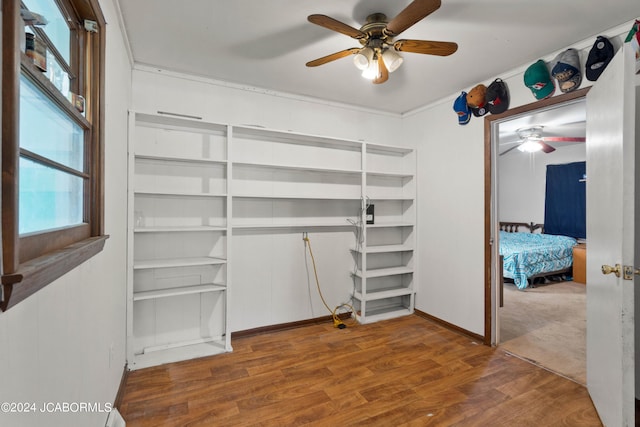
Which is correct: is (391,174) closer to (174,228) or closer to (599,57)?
(599,57)

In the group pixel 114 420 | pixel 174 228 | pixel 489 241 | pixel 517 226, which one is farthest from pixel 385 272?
pixel 517 226

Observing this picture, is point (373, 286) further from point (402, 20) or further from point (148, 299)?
point (402, 20)

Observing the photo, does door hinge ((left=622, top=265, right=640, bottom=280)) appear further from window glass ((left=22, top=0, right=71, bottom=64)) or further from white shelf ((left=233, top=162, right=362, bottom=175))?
window glass ((left=22, top=0, right=71, bottom=64))

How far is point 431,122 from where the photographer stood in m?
3.55

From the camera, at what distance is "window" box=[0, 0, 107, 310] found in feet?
2.19

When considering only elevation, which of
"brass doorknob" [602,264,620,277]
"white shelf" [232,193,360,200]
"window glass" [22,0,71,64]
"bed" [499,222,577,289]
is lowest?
"bed" [499,222,577,289]

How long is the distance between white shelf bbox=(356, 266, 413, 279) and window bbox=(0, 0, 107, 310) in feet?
8.45

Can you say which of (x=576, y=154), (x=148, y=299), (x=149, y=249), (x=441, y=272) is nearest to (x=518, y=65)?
(x=441, y=272)

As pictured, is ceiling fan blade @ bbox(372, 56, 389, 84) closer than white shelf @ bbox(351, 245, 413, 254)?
Yes

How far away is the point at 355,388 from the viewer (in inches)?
86.0

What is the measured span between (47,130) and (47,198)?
9.4 inches

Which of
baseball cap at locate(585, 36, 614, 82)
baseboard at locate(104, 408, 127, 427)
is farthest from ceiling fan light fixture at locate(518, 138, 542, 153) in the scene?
baseboard at locate(104, 408, 127, 427)

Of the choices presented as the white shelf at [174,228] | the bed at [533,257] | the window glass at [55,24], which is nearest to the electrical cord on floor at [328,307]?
the white shelf at [174,228]

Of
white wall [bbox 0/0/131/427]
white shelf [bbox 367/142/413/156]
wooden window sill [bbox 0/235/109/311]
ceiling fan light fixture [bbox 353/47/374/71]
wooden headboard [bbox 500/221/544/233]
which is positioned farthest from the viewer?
wooden headboard [bbox 500/221/544/233]
